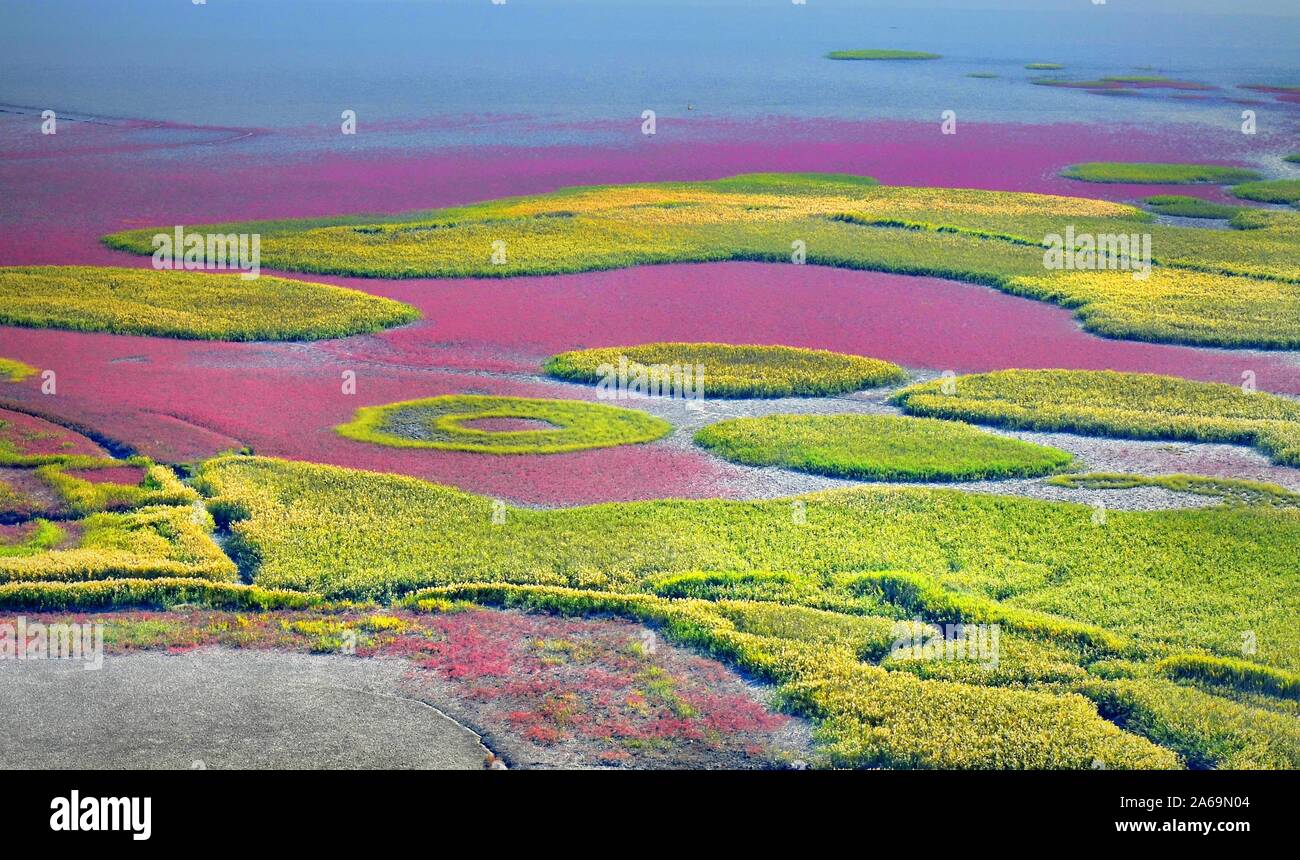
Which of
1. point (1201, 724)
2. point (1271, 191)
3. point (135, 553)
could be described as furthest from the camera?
point (1271, 191)

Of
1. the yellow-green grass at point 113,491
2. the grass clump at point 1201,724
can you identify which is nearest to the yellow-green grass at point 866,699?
the grass clump at point 1201,724

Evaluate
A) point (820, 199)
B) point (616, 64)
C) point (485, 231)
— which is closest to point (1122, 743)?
point (485, 231)

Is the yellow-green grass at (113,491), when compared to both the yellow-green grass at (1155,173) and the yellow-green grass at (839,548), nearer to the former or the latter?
the yellow-green grass at (839,548)

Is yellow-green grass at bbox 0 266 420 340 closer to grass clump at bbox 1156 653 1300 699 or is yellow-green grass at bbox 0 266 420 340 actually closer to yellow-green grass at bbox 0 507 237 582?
yellow-green grass at bbox 0 507 237 582

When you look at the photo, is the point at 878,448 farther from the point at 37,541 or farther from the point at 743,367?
the point at 37,541

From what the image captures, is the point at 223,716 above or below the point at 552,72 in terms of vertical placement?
below

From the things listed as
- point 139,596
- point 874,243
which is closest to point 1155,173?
point 874,243

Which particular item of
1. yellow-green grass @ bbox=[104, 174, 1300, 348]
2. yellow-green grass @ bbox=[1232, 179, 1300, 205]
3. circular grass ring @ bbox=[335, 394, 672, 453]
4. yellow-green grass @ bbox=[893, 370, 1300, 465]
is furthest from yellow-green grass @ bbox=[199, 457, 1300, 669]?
yellow-green grass @ bbox=[1232, 179, 1300, 205]
